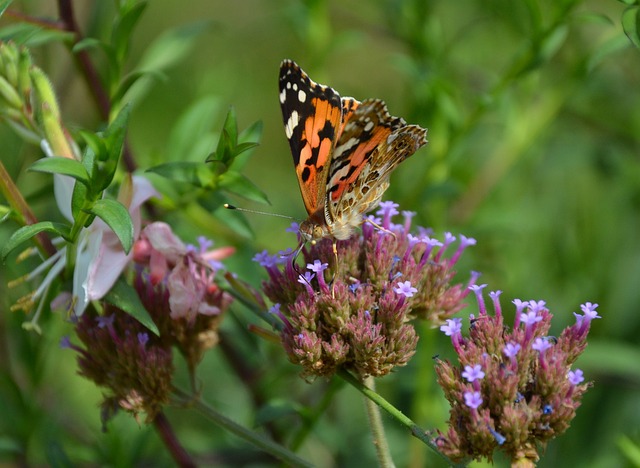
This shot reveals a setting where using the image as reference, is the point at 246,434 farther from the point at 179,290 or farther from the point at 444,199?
the point at 444,199

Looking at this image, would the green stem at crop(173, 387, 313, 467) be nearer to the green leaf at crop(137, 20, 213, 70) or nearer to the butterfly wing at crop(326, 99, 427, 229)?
the butterfly wing at crop(326, 99, 427, 229)

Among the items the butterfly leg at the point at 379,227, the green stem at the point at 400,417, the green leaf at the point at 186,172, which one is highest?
the butterfly leg at the point at 379,227

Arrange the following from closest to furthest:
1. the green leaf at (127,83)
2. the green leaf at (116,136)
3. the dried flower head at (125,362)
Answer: the green leaf at (116,136) → the dried flower head at (125,362) → the green leaf at (127,83)

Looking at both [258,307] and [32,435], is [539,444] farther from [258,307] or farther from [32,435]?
[32,435]

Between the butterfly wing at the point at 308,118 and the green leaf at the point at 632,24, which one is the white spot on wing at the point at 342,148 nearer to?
the butterfly wing at the point at 308,118

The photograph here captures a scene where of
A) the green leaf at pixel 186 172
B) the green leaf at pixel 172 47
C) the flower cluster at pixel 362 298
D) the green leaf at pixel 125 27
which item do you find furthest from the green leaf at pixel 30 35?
the flower cluster at pixel 362 298

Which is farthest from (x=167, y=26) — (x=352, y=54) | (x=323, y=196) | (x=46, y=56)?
(x=323, y=196)

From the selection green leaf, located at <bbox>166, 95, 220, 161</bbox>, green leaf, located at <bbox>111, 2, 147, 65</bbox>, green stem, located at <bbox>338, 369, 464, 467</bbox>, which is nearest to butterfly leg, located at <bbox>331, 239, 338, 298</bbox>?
green stem, located at <bbox>338, 369, 464, 467</bbox>
